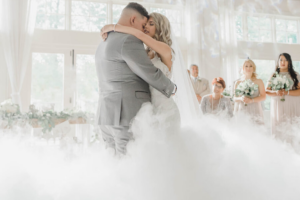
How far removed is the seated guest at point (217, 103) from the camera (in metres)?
3.72

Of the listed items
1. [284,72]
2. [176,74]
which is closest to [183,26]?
[284,72]

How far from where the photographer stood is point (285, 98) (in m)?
3.93

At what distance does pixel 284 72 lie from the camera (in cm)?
400

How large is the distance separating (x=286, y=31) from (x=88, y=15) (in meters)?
5.20

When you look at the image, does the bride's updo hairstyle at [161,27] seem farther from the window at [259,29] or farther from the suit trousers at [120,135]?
the window at [259,29]

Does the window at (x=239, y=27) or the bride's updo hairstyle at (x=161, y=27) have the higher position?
the window at (x=239, y=27)

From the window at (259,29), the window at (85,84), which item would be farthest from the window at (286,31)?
the window at (85,84)

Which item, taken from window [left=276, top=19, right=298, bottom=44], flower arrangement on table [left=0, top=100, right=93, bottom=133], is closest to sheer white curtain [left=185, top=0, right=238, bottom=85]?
window [left=276, top=19, right=298, bottom=44]

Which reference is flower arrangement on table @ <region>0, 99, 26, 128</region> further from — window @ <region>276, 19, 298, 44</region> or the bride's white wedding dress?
window @ <region>276, 19, 298, 44</region>

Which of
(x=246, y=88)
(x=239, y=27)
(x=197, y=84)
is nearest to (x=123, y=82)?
(x=246, y=88)

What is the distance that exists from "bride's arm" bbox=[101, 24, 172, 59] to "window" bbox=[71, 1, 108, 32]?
14.7ft

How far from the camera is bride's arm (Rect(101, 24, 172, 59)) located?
1493 mm

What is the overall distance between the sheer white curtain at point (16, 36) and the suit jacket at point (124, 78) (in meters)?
4.27

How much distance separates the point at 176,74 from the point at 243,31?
221 inches
